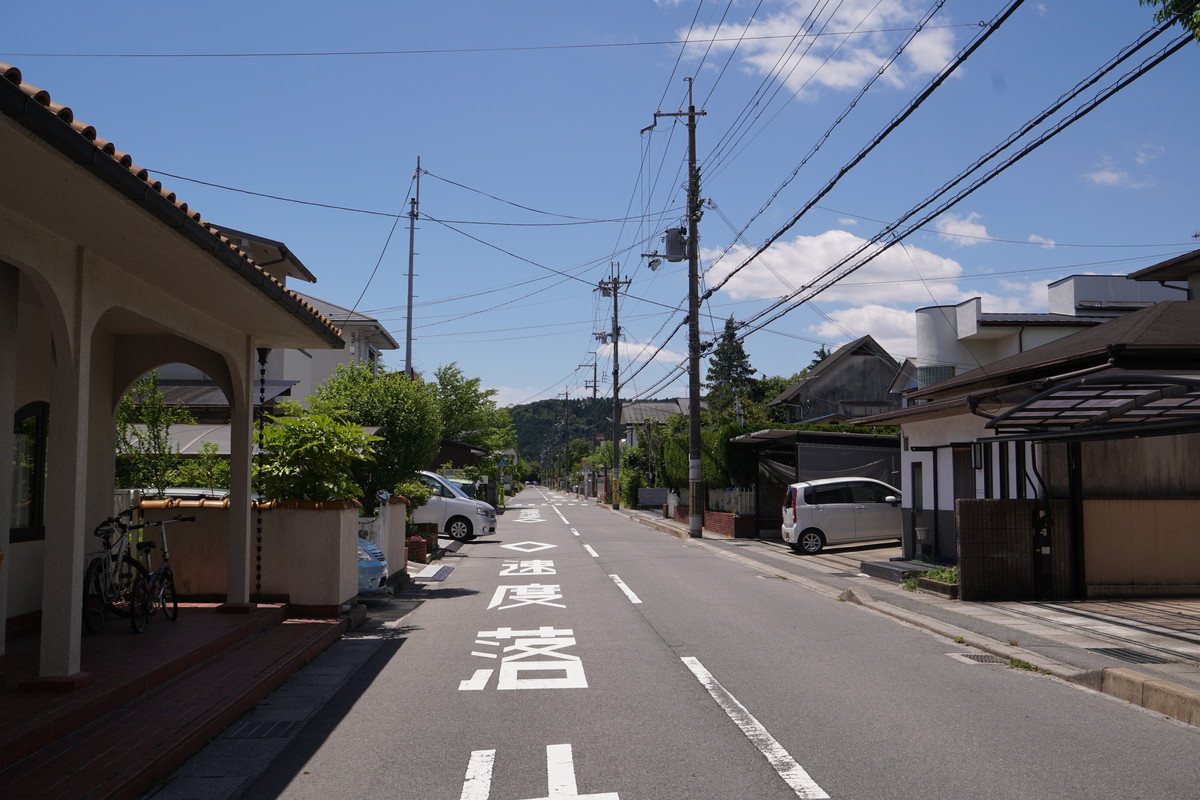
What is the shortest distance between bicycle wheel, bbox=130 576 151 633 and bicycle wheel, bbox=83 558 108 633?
0.32 meters

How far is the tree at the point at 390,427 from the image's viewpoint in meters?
15.4

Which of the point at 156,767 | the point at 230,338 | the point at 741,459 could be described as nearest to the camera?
the point at 156,767

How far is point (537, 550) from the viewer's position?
23.5 metres

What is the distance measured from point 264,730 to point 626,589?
9.15 metres

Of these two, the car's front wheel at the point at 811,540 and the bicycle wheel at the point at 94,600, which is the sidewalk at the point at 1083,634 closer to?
the car's front wheel at the point at 811,540

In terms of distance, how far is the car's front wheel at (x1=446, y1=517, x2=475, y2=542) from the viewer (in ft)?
85.1

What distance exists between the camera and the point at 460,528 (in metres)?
26.0

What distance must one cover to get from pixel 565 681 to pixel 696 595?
662 cm

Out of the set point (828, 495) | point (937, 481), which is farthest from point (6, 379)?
point (828, 495)

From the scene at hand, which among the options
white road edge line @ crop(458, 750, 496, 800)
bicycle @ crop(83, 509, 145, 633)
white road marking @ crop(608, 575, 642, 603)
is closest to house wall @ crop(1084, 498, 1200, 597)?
white road marking @ crop(608, 575, 642, 603)

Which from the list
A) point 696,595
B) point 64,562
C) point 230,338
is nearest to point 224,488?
point 230,338

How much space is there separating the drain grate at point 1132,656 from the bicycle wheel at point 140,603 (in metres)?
9.57

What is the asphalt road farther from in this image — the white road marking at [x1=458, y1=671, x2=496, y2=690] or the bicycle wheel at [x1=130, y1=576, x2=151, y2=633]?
the bicycle wheel at [x1=130, y1=576, x2=151, y2=633]

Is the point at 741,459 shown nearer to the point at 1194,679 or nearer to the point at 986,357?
the point at 986,357
